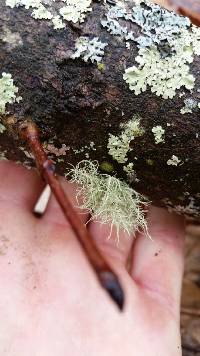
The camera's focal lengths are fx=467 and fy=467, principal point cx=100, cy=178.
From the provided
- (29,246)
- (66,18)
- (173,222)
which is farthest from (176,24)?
(29,246)

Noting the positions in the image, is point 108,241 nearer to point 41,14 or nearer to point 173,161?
point 173,161

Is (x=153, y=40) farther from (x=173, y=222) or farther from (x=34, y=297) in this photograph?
(x=34, y=297)

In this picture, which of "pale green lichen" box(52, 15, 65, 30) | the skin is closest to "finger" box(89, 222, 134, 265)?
the skin

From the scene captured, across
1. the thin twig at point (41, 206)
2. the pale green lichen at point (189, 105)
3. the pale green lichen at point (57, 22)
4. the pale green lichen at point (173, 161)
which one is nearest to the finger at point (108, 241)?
the thin twig at point (41, 206)

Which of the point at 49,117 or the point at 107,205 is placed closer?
the point at 49,117

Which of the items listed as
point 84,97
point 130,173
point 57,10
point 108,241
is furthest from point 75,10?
point 108,241

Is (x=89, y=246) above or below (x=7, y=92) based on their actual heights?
above

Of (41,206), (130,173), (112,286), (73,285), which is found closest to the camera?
Result: (112,286)
